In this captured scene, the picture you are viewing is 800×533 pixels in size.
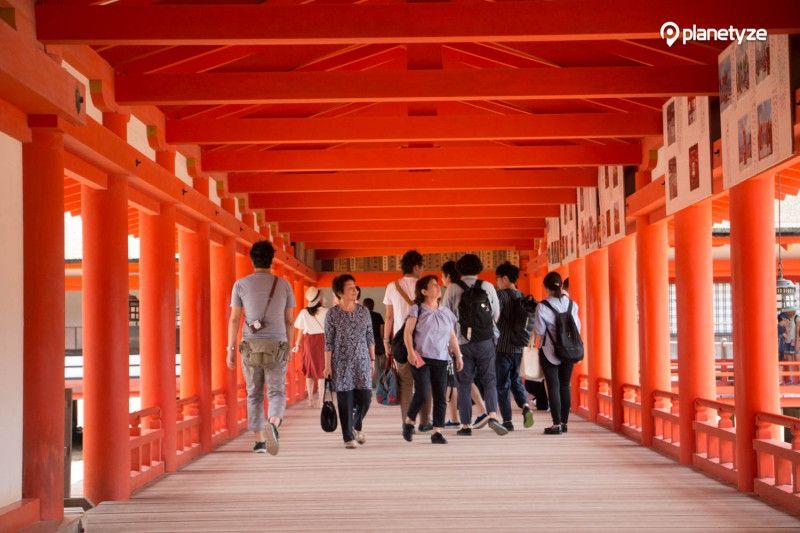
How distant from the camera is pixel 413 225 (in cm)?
1546

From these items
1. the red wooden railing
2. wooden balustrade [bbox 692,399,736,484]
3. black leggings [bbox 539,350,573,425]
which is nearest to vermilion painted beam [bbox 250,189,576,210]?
the red wooden railing

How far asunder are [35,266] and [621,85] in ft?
11.5

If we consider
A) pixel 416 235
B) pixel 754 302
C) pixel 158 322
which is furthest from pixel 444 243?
pixel 754 302

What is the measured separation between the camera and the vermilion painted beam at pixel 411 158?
9.48 meters

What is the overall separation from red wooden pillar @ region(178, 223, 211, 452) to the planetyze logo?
16.1 feet

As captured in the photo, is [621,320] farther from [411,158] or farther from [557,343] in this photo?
[411,158]

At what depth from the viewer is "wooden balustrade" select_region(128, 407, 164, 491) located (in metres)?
6.72

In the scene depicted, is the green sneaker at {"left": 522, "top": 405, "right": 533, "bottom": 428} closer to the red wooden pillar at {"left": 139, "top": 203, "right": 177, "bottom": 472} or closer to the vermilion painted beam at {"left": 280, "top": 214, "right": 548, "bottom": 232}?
the red wooden pillar at {"left": 139, "top": 203, "right": 177, "bottom": 472}

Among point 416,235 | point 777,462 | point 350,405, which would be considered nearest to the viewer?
point 777,462

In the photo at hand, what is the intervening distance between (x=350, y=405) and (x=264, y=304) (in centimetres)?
110

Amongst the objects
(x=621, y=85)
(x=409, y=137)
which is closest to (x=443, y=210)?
(x=409, y=137)

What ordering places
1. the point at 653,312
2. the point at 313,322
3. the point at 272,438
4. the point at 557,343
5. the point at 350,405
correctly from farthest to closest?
the point at 313,322, the point at 557,343, the point at 653,312, the point at 350,405, the point at 272,438

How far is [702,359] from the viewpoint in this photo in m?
7.46

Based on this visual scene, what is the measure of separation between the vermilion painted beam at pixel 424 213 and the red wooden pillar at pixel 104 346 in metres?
7.35
